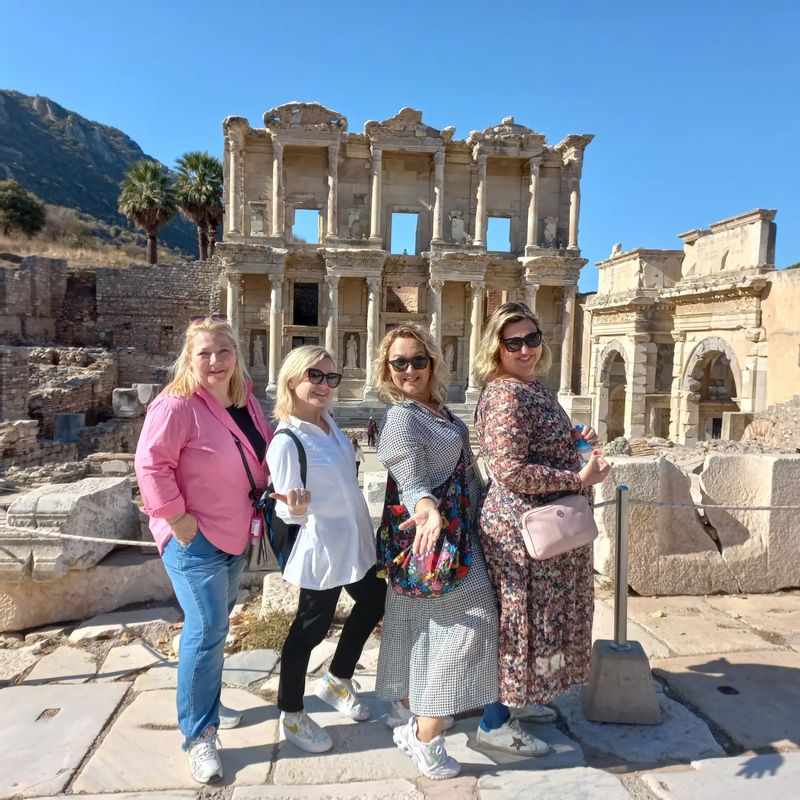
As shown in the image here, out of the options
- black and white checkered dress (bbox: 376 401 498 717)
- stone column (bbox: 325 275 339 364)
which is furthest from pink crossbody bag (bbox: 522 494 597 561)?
stone column (bbox: 325 275 339 364)

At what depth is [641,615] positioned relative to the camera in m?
4.37

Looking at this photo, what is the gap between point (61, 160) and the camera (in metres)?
74.4

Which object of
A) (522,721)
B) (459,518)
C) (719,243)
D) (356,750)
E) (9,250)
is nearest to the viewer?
(459,518)

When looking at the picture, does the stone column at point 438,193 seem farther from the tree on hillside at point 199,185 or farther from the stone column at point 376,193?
the tree on hillside at point 199,185

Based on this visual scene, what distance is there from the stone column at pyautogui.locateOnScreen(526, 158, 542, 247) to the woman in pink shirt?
A: 79.3 ft

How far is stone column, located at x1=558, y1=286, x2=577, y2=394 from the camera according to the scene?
1007 inches

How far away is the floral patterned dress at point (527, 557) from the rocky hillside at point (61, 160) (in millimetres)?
73631

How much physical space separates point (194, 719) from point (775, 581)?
4.32 metres

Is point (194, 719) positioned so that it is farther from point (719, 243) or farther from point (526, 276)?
point (526, 276)

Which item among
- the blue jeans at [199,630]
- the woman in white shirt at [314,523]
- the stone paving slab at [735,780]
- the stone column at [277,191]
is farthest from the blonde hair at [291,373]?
the stone column at [277,191]

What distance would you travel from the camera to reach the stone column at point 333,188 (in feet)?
78.8

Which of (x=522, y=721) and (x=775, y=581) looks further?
(x=775, y=581)

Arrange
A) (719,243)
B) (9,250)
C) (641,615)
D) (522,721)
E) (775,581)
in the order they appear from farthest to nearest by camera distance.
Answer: (9,250) < (719,243) < (775,581) < (641,615) < (522,721)

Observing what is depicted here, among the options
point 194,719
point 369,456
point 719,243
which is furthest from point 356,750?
point 719,243
